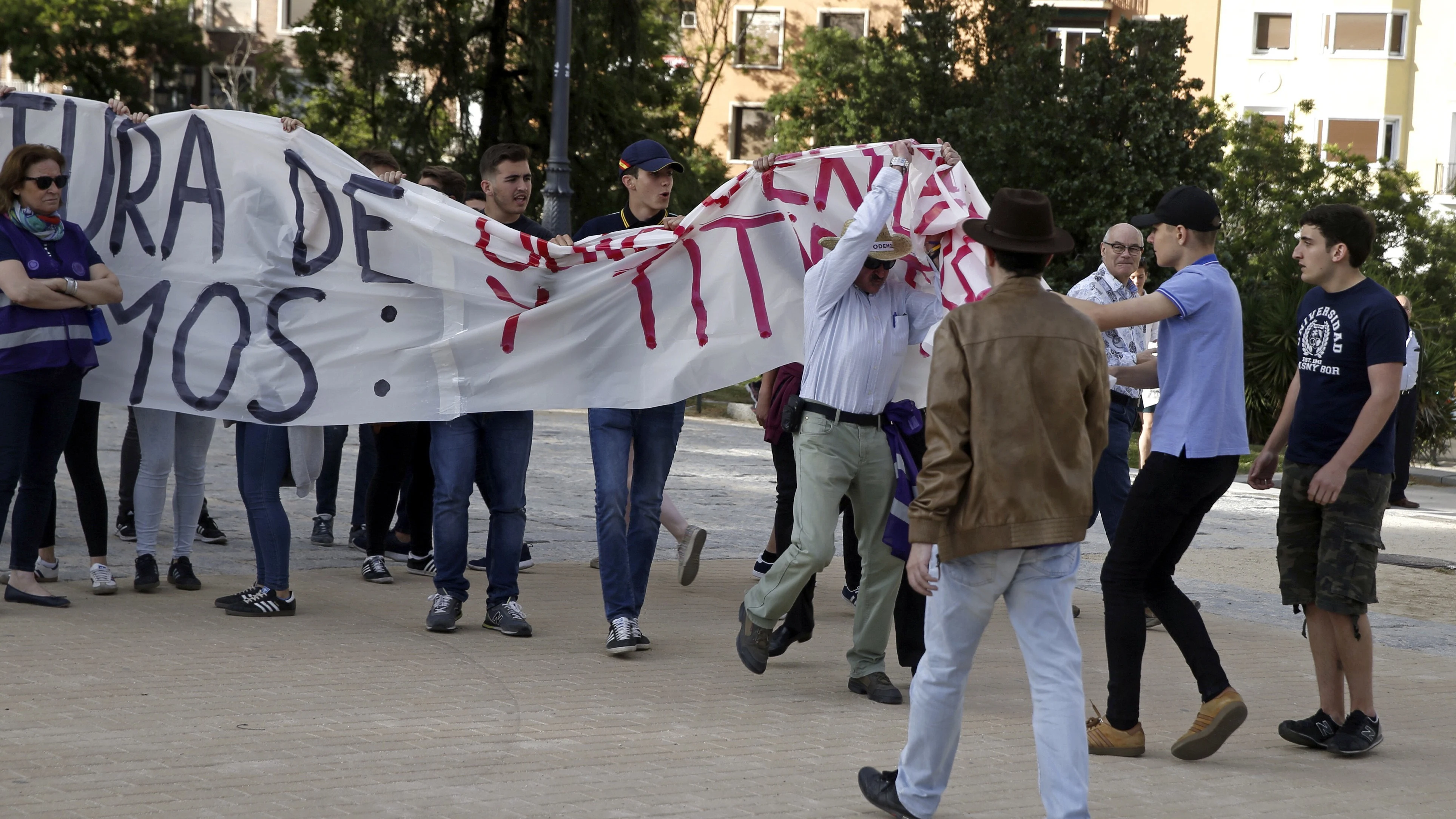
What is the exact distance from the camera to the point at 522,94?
25.1m

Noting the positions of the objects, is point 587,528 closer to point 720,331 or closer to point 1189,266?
point 720,331

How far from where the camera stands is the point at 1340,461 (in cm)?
536

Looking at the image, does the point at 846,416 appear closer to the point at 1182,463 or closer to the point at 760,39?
the point at 1182,463

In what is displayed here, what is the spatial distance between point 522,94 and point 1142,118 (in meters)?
10.3

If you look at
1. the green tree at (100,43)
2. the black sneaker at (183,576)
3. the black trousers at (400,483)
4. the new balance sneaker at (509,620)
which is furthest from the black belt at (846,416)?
the green tree at (100,43)

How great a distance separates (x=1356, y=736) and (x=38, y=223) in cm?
584

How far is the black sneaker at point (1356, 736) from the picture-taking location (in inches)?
213

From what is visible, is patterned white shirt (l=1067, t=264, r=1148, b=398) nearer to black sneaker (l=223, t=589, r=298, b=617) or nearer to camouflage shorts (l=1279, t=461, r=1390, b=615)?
camouflage shorts (l=1279, t=461, r=1390, b=615)

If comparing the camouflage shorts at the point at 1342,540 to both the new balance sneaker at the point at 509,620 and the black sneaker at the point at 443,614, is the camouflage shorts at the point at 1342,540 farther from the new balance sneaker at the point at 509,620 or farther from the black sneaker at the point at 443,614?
the black sneaker at the point at 443,614

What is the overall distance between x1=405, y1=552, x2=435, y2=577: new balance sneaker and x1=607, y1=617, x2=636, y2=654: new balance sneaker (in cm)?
222

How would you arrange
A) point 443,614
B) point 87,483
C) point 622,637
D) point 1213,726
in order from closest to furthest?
point 1213,726
point 622,637
point 443,614
point 87,483

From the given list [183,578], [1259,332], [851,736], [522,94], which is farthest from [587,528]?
[522,94]

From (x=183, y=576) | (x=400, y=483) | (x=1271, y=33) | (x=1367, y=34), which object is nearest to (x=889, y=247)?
(x=400, y=483)

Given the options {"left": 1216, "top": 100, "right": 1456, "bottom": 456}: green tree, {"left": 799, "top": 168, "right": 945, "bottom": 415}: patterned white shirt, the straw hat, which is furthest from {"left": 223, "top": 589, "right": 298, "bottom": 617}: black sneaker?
{"left": 1216, "top": 100, "right": 1456, "bottom": 456}: green tree
